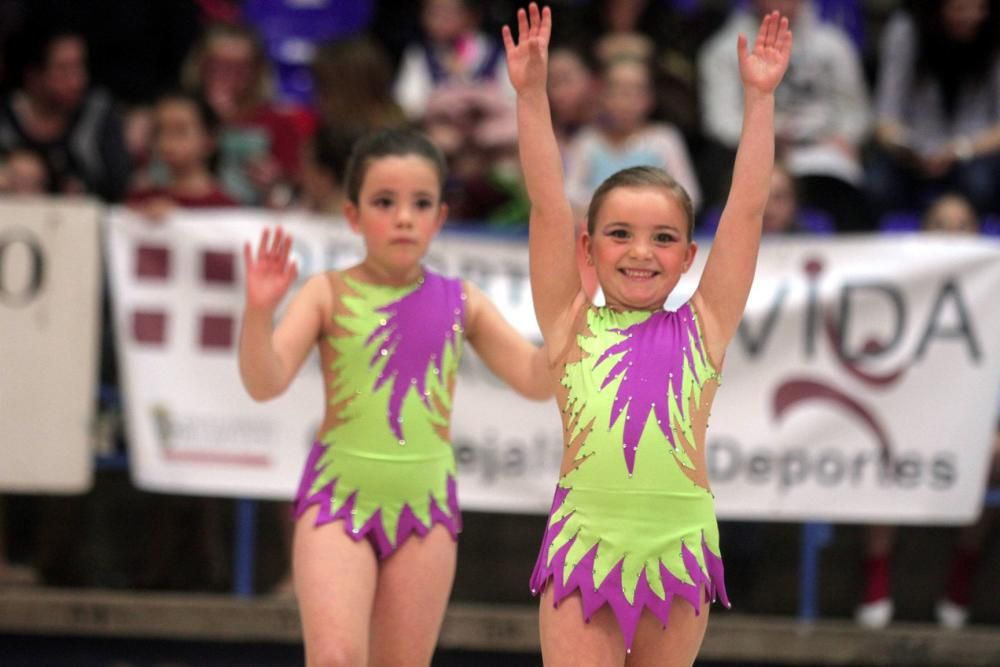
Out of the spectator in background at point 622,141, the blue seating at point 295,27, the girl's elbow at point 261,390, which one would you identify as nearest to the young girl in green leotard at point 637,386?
the girl's elbow at point 261,390

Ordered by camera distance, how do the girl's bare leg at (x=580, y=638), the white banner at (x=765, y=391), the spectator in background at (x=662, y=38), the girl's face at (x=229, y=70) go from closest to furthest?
the girl's bare leg at (x=580, y=638) < the white banner at (x=765, y=391) < the girl's face at (x=229, y=70) < the spectator in background at (x=662, y=38)

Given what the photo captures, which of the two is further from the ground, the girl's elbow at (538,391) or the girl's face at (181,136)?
the girl's face at (181,136)

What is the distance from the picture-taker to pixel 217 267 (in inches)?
255

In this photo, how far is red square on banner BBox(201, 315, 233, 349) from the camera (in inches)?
253

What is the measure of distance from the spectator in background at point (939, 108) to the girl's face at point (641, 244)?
14.2 ft

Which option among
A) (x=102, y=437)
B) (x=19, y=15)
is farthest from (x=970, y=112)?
(x=19, y=15)

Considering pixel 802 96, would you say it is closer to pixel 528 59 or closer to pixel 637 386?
pixel 528 59

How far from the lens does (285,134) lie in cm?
749

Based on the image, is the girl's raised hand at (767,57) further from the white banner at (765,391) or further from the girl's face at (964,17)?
the girl's face at (964,17)

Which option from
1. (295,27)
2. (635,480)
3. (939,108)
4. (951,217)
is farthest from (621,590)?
(295,27)

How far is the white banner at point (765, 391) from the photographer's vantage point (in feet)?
20.7

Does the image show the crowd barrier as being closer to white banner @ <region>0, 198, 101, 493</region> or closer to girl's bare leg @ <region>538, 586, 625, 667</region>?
white banner @ <region>0, 198, 101, 493</region>

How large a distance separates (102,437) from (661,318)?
3635 mm

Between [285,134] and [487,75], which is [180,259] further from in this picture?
[487,75]
